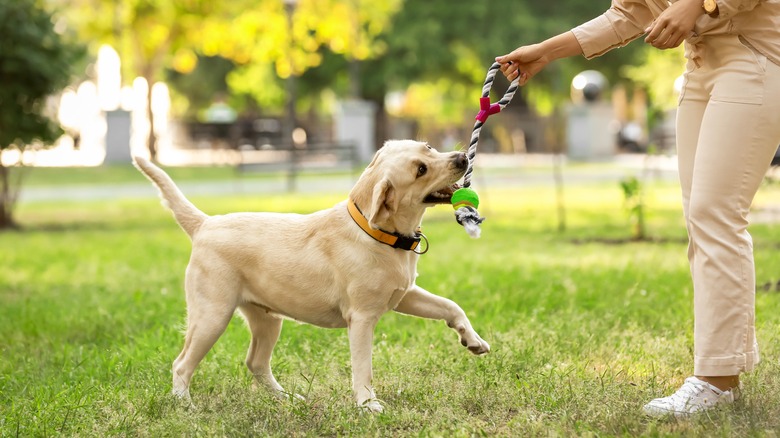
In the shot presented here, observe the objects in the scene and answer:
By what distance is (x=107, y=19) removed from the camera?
106ft

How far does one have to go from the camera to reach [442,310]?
4902 mm

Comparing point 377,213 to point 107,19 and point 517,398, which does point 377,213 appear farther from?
point 107,19

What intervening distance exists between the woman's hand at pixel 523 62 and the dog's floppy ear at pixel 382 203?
0.83m

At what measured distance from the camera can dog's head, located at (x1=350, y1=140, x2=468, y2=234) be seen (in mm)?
4512

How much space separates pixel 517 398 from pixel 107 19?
3015cm

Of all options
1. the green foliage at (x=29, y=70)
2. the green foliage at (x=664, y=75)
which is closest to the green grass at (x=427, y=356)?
the green foliage at (x=29, y=70)

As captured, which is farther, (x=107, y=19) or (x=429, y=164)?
(x=107, y=19)

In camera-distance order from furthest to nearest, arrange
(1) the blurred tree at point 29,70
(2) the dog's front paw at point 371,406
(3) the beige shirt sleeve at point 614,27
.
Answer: (1) the blurred tree at point 29,70, (3) the beige shirt sleeve at point 614,27, (2) the dog's front paw at point 371,406

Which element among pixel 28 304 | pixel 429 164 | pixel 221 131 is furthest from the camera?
pixel 221 131

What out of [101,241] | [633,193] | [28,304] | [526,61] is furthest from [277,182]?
[526,61]

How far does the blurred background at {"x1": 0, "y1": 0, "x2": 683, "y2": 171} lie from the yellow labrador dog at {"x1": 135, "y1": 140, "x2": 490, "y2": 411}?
11859mm

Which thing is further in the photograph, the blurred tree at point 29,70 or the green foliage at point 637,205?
the blurred tree at point 29,70

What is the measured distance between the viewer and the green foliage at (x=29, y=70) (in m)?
13.8

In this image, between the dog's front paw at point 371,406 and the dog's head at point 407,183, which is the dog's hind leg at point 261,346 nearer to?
the dog's front paw at point 371,406
